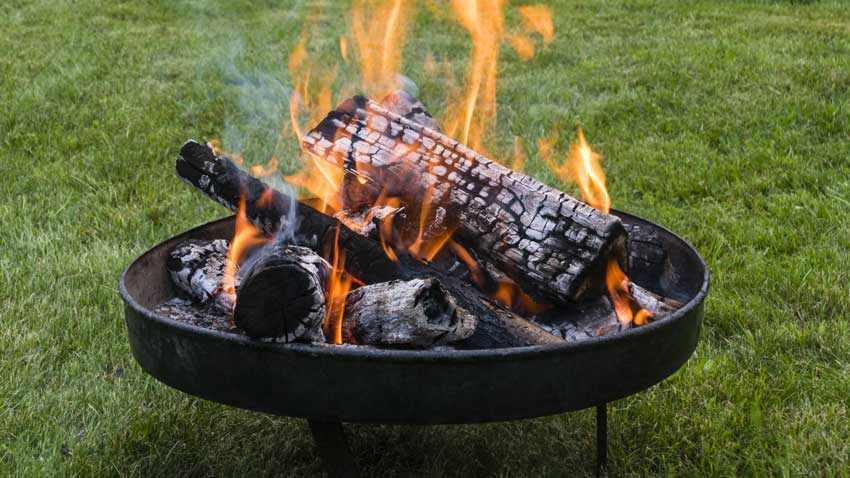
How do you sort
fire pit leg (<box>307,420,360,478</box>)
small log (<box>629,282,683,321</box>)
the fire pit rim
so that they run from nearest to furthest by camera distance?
the fire pit rim → fire pit leg (<box>307,420,360,478</box>) → small log (<box>629,282,683,321</box>)

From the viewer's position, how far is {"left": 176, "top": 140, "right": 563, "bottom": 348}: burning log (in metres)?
2.28

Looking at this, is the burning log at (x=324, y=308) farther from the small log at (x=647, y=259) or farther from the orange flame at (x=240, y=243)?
the small log at (x=647, y=259)

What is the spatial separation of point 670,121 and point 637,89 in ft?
2.26

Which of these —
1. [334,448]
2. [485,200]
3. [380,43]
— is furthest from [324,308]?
[380,43]

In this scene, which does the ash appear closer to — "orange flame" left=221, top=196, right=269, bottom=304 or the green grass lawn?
"orange flame" left=221, top=196, right=269, bottom=304

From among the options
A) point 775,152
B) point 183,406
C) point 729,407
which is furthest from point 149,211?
point 775,152

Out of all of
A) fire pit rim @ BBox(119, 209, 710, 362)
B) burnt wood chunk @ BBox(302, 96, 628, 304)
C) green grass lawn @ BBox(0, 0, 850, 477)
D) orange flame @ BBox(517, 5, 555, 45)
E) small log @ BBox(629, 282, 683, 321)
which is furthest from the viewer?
orange flame @ BBox(517, 5, 555, 45)

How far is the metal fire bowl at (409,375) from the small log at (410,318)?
203mm

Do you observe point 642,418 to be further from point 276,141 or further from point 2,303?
point 276,141

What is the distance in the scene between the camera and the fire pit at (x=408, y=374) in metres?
1.92

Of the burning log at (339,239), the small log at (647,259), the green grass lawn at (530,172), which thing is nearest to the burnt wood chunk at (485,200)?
the burning log at (339,239)

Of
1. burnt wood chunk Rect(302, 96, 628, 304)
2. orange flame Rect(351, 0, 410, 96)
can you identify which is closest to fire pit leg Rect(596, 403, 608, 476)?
burnt wood chunk Rect(302, 96, 628, 304)

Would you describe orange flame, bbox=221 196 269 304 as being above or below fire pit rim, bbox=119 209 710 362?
below

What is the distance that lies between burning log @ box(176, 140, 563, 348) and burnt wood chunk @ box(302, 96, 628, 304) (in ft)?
0.48
